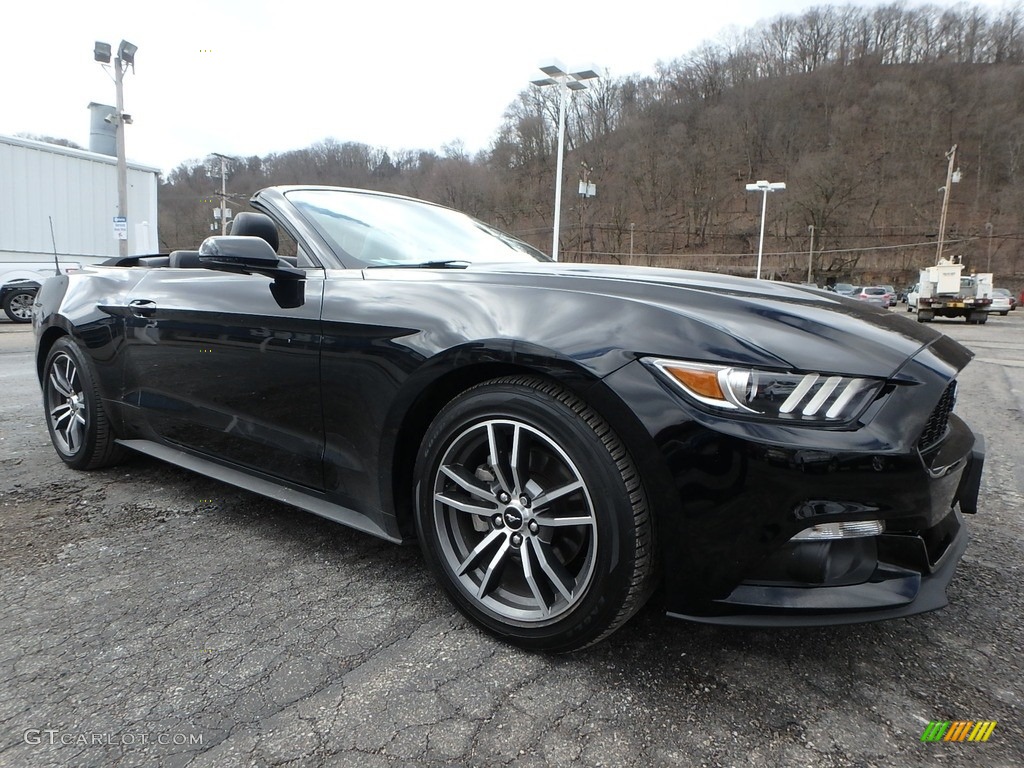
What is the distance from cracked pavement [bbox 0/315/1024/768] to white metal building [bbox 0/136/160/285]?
1514 centimetres

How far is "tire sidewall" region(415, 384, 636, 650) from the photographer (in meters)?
1.59

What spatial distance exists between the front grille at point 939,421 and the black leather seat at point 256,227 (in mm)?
2370

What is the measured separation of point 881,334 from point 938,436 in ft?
0.99

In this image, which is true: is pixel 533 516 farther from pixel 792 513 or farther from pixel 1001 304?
pixel 1001 304

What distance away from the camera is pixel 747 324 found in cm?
161

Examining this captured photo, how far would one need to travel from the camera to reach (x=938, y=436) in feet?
5.54

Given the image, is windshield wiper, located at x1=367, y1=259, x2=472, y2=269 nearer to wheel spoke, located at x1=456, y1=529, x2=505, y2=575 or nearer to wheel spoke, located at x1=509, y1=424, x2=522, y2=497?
wheel spoke, located at x1=509, y1=424, x2=522, y2=497

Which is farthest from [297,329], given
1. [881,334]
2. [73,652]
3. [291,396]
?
[881,334]

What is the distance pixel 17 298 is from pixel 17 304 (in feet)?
0.42

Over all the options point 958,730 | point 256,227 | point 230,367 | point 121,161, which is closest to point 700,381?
point 958,730

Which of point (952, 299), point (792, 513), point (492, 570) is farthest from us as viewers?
point (952, 299)

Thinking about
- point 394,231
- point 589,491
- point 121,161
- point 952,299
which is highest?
point 121,161

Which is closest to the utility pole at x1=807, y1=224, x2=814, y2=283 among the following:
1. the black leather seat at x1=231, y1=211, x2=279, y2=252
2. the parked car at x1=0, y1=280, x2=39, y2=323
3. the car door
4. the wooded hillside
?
the wooded hillside

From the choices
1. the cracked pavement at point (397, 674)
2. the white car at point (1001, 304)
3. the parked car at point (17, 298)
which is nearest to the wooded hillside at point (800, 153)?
the white car at point (1001, 304)
